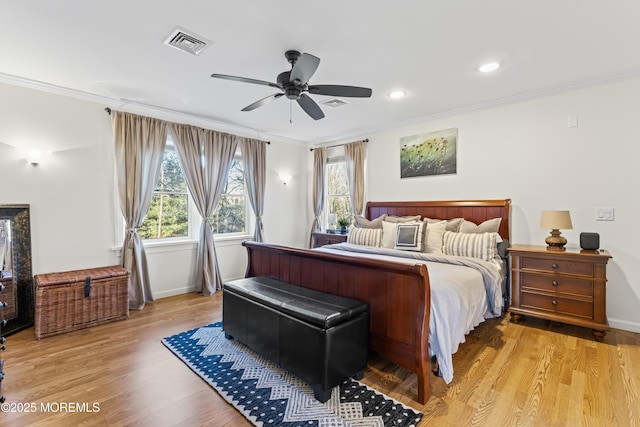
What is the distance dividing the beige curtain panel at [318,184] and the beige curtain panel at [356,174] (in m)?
0.65

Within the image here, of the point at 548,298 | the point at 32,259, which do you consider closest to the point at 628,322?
the point at 548,298

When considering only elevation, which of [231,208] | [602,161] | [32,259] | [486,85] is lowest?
[32,259]

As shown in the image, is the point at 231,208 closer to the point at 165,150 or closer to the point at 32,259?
the point at 165,150

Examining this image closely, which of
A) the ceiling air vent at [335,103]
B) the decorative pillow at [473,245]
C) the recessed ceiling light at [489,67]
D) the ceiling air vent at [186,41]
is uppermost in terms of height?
the ceiling air vent at [335,103]

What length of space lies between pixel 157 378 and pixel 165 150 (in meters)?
3.00

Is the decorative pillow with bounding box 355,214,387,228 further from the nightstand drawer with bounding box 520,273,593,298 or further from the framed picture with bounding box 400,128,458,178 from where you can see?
the nightstand drawer with bounding box 520,273,593,298

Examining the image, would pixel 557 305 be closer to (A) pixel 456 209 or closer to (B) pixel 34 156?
(A) pixel 456 209

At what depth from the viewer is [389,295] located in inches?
84.4

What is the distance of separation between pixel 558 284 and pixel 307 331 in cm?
262

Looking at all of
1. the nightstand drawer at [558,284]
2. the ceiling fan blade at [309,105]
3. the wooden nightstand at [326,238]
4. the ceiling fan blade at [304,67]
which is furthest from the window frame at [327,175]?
the ceiling fan blade at [304,67]

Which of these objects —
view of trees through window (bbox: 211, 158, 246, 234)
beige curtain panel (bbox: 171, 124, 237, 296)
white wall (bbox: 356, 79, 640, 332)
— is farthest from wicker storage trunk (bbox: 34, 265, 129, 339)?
white wall (bbox: 356, 79, 640, 332)

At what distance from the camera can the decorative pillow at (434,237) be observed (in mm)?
3566

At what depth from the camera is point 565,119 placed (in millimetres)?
3268

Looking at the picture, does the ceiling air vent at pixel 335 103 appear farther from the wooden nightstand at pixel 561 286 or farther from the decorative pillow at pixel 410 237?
the wooden nightstand at pixel 561 286
